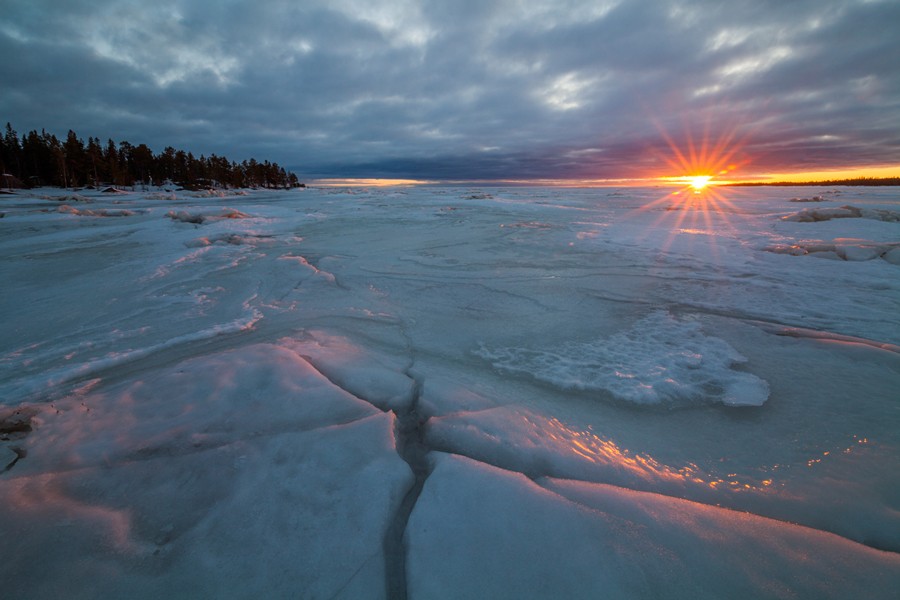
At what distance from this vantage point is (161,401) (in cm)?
201

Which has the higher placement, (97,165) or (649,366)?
(97,165)

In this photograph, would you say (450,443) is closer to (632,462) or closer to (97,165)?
(632,462)

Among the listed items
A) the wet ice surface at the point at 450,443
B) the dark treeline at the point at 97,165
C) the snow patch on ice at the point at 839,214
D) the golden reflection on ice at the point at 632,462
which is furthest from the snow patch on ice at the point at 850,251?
the dark treeline at the point at 97,165

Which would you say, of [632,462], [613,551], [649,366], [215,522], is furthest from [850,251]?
[215,522]

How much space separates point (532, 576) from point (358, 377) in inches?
58.8

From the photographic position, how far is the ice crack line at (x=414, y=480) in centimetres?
115

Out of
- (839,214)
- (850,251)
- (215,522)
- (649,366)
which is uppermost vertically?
(839,214)

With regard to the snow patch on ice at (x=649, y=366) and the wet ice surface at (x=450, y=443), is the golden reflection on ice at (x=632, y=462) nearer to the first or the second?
the wet ice surface at (x=450, y=443)

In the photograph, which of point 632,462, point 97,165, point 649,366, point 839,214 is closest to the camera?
point 632,462

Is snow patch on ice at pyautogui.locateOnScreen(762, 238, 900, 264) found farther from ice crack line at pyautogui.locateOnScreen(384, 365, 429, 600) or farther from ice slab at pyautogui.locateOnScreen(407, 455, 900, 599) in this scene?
ice crack line at pyautogui.locateOnScreen(384, 365, 429, 600)

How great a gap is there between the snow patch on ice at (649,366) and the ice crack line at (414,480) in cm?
83

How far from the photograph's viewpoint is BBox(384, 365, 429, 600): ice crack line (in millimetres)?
1146

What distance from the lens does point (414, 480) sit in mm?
1542

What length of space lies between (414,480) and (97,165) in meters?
67.7
